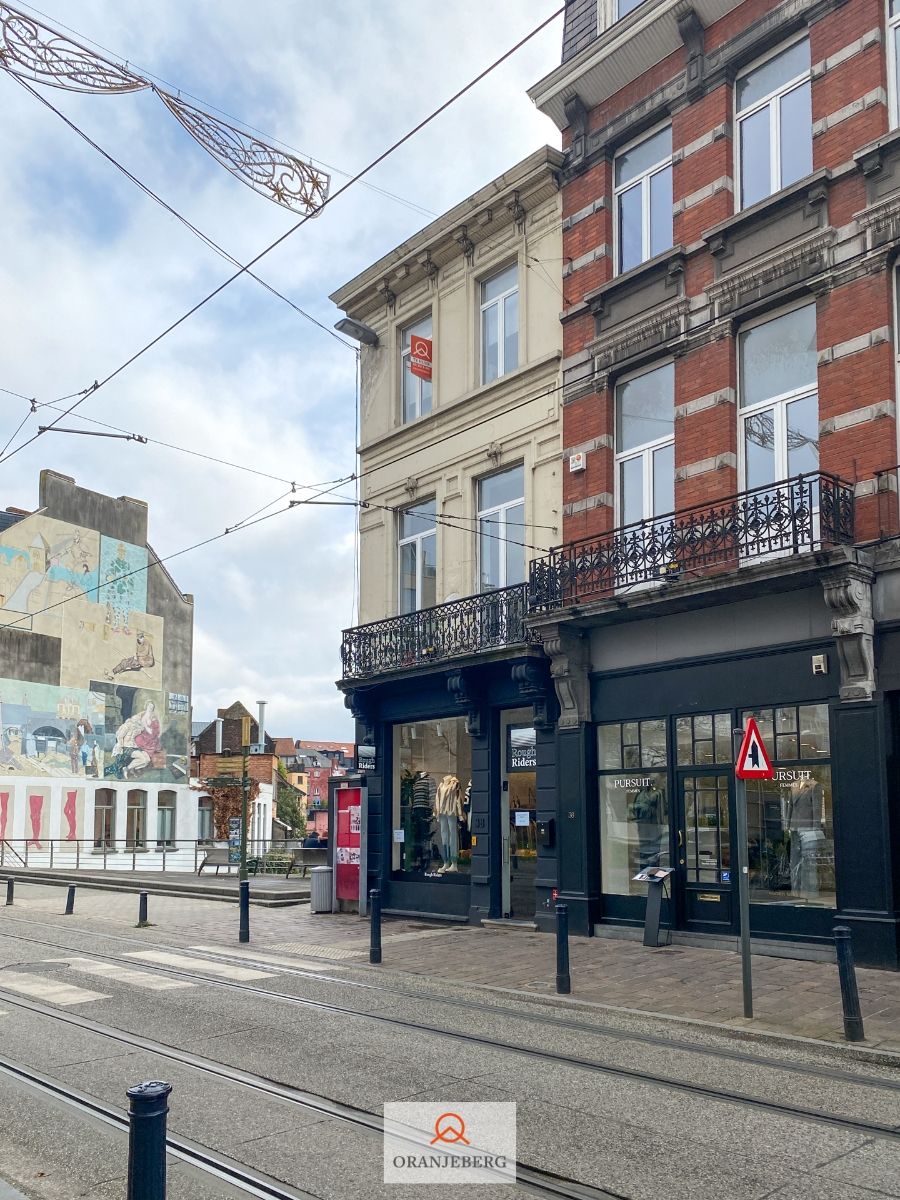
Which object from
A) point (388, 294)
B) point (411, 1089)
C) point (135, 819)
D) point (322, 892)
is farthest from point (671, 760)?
point (135, 819)

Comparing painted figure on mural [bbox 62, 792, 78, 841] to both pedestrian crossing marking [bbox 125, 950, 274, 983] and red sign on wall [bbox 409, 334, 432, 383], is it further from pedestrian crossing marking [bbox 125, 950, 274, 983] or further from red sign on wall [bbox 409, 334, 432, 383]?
pedestrian crossing marking [bbox 125, 950, 274, 983]

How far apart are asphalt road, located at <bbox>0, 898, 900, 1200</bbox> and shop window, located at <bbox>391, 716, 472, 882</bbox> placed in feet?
22.9

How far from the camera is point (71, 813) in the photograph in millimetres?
41031

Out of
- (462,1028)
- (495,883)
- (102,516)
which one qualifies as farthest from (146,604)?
(462,1028)

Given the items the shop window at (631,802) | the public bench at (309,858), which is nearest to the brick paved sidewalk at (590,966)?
the shop window at (631,802)

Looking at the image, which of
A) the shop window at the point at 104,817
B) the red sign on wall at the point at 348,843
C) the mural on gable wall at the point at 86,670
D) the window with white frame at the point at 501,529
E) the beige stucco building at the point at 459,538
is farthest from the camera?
the shop window at the point at 104,817

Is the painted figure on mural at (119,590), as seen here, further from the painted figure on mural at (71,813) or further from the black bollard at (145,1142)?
the black bollard at (145,1142)

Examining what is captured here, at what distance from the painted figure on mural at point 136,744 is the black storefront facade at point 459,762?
2535 cm

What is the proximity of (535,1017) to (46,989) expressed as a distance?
17.9 feet

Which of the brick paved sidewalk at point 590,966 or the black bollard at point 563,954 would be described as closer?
the brick paved sidewalk at point 590,966

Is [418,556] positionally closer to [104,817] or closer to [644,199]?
[644,199]

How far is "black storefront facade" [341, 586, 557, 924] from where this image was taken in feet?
57.1

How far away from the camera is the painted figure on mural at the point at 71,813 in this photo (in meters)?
40.8

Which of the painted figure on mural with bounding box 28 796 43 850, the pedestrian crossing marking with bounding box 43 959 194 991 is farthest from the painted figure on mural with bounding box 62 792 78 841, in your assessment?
the pedestrian crossing marking with bounding box 43 959 194 991
